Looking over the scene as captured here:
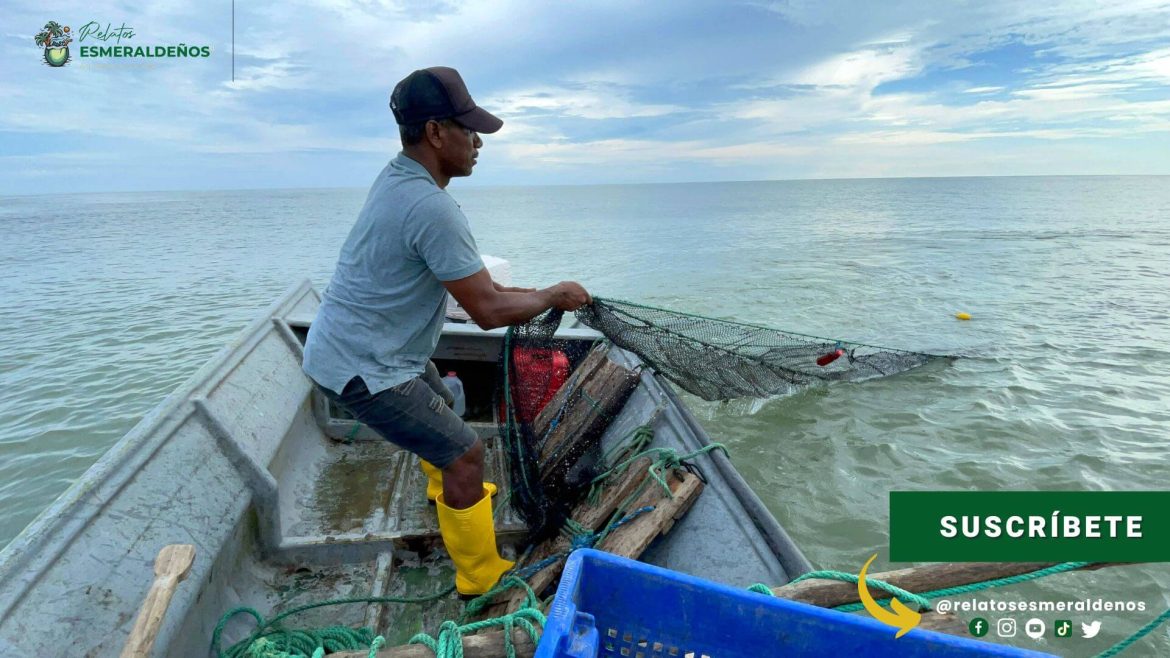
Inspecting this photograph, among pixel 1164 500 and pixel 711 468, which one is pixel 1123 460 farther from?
pixel 711 468

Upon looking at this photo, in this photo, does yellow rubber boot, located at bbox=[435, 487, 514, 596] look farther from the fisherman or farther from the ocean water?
the ocean water

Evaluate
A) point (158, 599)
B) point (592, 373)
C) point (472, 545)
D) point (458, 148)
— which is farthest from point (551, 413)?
point (158, 599)

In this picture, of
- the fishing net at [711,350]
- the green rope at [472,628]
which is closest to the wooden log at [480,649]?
the green rope at [472,628]

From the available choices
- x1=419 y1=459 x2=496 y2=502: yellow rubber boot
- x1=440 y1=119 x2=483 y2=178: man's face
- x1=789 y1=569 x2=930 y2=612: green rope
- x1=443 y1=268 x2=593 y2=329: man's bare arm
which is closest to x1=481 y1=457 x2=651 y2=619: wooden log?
x1=419 y1=459 x2=496 y2=502: yellow rubber boot

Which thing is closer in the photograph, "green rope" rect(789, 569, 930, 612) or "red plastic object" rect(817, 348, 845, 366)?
"green rope" rect(789, 569, 930, 612)

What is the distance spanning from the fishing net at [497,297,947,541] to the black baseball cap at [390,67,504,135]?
147 centimetres

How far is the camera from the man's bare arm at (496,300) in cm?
262

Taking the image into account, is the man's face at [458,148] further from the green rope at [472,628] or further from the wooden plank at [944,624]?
the wooden plank at [944,624]

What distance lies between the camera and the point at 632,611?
82.1 inches

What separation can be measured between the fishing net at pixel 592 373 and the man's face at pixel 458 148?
3.96 feet

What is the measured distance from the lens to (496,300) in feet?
9.03

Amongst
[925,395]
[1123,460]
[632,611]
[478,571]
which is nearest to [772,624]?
[632,611]

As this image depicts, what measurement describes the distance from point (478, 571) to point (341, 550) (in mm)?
1024

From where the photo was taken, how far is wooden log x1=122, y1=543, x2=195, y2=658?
207cm
